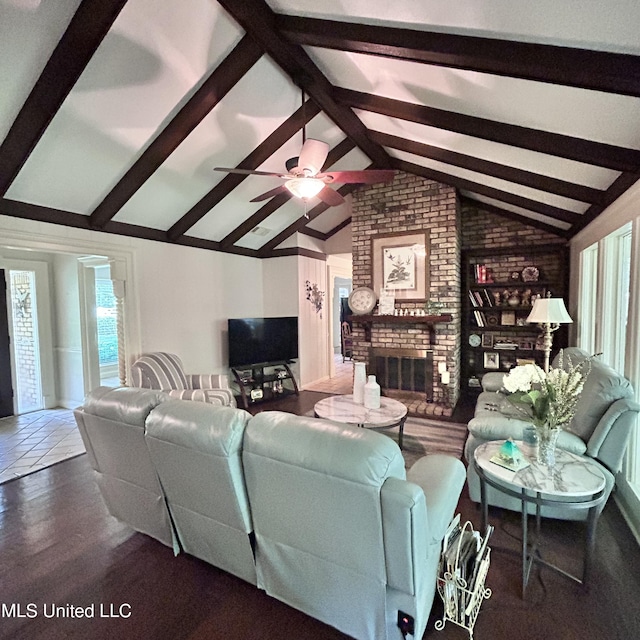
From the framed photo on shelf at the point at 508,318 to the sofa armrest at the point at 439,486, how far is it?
155 inches

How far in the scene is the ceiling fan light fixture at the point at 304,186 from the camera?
2.78 metres

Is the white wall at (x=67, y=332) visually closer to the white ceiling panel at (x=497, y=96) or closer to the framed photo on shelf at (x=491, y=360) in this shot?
the white ceiling panel at (x=497, y=96)

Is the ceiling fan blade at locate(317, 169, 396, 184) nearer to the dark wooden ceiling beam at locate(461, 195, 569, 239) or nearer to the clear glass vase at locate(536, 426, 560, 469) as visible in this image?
the clear glass vase at locate(536, 426, 560, 469)

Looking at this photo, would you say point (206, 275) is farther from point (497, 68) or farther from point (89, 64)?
point (497, 68)

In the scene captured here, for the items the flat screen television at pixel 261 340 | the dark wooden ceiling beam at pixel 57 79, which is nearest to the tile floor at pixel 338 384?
the flat screen television at pixel 261 340

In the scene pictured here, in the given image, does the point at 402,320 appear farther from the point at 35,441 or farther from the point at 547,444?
the point at 35,441

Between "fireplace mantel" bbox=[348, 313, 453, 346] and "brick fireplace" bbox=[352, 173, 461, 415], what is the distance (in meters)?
0.02

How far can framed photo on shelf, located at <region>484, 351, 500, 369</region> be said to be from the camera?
17.1ft

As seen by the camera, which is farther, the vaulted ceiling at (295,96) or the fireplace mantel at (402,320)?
the fireplace mantel at (402,320)

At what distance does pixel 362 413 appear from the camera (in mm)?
3312

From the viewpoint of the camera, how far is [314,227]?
20.9 feet

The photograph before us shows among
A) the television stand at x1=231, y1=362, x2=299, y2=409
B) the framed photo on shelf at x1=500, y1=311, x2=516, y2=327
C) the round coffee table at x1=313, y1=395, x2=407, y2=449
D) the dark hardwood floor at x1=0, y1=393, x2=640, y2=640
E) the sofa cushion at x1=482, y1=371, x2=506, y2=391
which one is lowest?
the dark hardwood floor at x1=0, y1=393, x2=640, y2=640

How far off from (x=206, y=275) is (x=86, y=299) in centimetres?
170

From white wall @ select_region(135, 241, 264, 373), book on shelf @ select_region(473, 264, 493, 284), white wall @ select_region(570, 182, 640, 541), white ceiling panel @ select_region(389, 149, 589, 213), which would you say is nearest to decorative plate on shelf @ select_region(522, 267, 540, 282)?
book on shelf @ select_region(473, 264, 493, 284)
